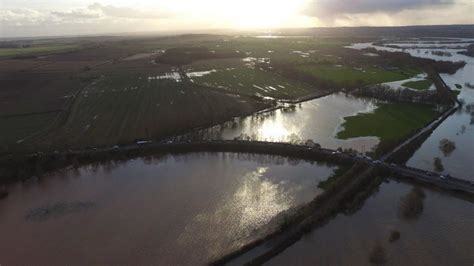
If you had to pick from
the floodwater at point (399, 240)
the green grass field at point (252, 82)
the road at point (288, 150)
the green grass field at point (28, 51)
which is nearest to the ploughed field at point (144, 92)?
the green grass field at point (252, 82)

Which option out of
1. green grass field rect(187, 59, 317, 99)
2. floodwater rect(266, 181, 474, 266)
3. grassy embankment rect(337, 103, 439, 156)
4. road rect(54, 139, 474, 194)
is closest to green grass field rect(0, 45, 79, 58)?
green grass field rect(187, 59, 317, 99)

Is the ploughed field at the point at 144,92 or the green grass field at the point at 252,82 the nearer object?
the ploughed field at the point at 144,92

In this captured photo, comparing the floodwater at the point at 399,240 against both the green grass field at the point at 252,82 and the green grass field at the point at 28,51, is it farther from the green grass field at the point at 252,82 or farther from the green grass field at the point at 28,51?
the green grass field at the point at 28,51

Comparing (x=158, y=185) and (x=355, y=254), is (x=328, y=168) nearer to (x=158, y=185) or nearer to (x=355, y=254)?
(x=355, y=254)

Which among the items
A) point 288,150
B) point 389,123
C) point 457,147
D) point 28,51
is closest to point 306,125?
point 389,123

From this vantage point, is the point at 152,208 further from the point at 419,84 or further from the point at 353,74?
the point at 353,74

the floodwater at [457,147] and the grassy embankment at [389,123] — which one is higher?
the grassy embankment at [389,123]
